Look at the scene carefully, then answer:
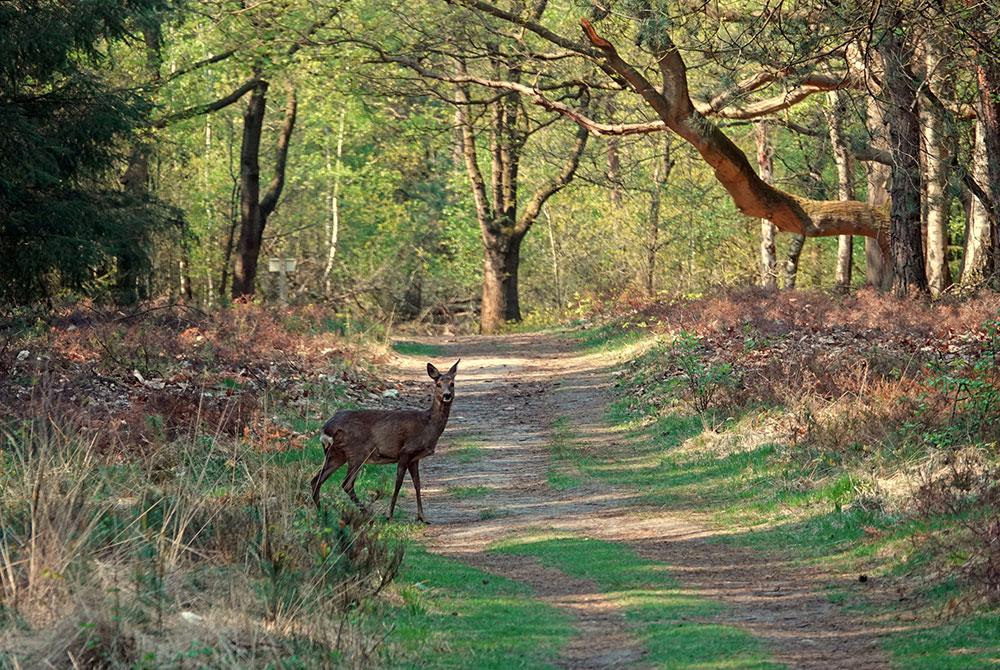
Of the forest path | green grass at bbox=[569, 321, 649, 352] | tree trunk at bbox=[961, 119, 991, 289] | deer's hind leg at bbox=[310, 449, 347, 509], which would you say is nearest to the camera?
the forest path

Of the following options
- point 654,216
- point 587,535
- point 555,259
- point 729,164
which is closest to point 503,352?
point 729,164

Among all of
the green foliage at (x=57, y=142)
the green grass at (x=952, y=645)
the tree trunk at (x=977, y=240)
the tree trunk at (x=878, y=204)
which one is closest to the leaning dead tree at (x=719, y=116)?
the tree trunk at (x=878, y=204)

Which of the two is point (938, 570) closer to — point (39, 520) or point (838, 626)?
point (838, 626)

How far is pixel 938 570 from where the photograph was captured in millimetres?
9172

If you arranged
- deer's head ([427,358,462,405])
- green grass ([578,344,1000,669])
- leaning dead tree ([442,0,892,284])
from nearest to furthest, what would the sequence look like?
1. green grass ([578,344,1000,669])
2. deer's head ([427,358,462,405])
3. leaning dead tree ([442,0,892,284])

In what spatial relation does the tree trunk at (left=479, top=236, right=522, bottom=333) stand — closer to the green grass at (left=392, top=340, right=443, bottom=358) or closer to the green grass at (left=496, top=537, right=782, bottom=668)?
the green grass at (left=392, top=340, right=443, bottom=358)

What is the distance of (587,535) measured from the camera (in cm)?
1175

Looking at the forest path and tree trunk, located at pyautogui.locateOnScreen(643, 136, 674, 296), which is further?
tree trunk, located at pyautogui.locateOnScreen(643, 136, 674, 296)

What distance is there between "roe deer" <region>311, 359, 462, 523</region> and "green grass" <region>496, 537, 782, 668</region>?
4.47ft

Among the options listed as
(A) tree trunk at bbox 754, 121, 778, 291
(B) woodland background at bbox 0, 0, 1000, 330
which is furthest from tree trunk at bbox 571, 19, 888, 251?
(A) tree trunk at bbox 754, 121, 778, 291

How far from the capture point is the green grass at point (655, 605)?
760 centimetres

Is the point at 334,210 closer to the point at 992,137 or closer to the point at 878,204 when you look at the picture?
the point at 878,204

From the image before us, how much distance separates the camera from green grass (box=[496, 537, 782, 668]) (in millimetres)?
7602

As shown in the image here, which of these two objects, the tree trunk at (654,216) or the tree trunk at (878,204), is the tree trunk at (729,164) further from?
the tree trunk at (654,216)
